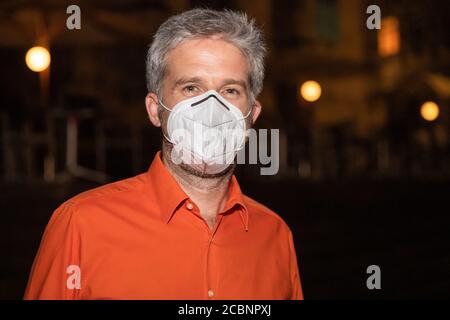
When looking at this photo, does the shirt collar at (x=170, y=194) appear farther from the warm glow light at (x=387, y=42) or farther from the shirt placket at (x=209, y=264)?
the warm glow light at (x=387, y=42)

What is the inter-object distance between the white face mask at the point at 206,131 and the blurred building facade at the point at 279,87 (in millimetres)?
1938

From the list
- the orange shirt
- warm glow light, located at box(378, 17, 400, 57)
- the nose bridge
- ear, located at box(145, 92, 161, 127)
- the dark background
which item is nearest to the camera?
the orange shirt

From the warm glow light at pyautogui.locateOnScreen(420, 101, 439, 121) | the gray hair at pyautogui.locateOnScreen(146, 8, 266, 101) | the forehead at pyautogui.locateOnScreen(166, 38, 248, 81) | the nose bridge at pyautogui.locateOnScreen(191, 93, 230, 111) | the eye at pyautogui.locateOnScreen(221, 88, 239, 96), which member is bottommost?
the nose bridge at pyautogui.locateOnScreen(191, 93, 230, 111)

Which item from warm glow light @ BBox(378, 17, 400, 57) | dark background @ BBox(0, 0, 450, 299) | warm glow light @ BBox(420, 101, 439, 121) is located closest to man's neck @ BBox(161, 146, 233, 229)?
Result: dark background @ BBox(0, 0, 450, 299)

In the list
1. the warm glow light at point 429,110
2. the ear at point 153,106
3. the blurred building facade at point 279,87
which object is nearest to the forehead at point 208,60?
the ear at point 153,106

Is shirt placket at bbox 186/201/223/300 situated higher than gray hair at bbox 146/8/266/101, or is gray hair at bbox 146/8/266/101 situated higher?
gray hair at bbox 146/8/266/101

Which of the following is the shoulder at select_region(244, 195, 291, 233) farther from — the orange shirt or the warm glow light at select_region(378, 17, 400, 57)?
the warm glow light at select_region(378, 17, 400, 57)

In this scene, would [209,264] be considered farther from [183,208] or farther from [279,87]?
[279,87]

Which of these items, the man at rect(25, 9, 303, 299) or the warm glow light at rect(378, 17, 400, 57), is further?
the warm glow light at rect(378, 17, 400, 57)

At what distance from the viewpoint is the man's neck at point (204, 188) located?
5.48ft

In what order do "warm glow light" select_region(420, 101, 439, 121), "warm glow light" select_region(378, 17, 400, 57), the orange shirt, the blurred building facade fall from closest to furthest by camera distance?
the orange shirt, the blurred building facade, "warm glow light" select_region(420, 101, 439, 121), "warm glow light" select_region(378, 17, 400, 57)

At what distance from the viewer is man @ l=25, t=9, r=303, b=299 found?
149cm

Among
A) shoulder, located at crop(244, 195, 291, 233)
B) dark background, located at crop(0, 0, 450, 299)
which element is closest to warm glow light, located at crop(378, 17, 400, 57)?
dark background, located at crop(0, 0, 450, 299)
